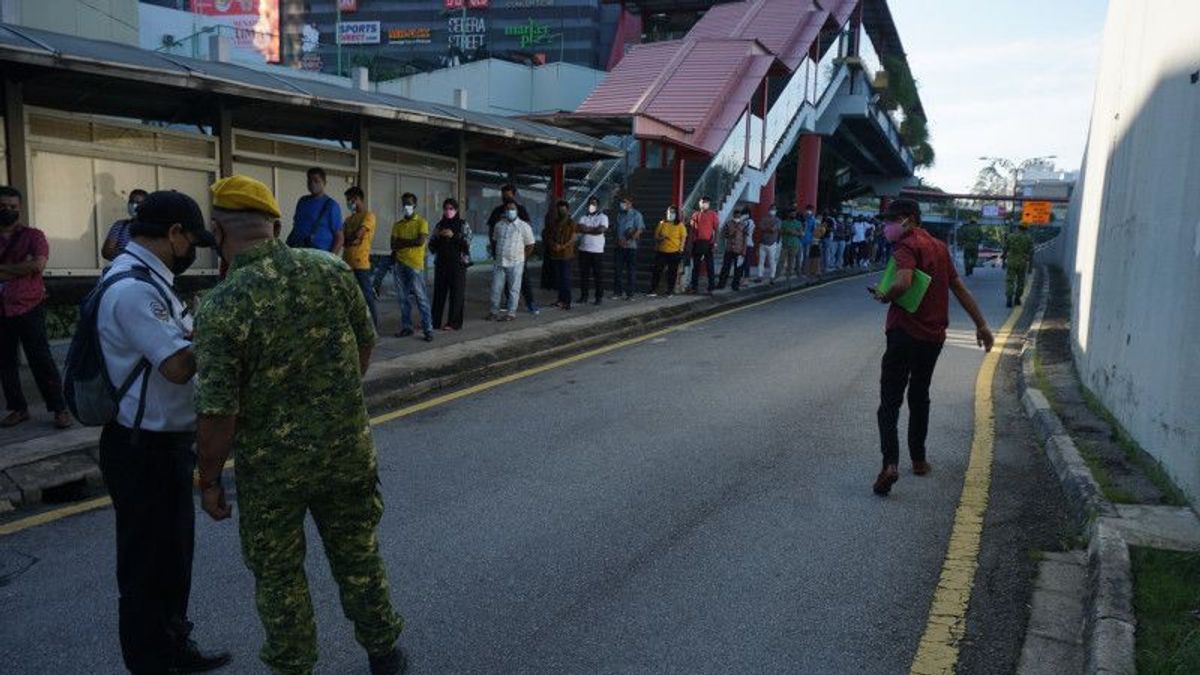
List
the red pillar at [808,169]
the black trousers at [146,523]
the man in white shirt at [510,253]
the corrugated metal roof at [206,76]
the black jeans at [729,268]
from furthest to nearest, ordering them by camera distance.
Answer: the red pillar at [808,169]
the black jeans at [729,268]
the man in white shirt at [510,253]
the corrugated metal roof at [206,76]
the black trousers at [146,523]

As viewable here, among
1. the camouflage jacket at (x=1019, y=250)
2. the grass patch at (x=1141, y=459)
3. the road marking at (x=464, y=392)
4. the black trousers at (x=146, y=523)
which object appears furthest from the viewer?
the camouflage jacket at (x=1019, y=250)

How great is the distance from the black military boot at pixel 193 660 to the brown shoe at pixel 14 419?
4.02 m

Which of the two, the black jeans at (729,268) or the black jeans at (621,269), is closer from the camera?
the black jeans at (621,269)

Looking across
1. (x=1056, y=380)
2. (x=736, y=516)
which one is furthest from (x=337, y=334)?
(x=1056, y=380)

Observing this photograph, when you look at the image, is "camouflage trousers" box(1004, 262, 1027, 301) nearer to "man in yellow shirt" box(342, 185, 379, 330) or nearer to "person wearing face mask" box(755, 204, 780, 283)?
"person wearing face mask" box(755, 204, 780, 283)

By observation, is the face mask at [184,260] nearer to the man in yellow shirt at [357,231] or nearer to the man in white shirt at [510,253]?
the man in yellow shirt at [357,231]

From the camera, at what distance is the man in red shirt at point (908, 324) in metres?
5.42

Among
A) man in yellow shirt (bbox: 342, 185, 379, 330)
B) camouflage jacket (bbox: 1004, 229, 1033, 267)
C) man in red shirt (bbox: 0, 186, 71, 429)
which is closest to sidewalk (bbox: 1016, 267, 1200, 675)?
man in red shirt (bbox: 0, 186, 71, 429)

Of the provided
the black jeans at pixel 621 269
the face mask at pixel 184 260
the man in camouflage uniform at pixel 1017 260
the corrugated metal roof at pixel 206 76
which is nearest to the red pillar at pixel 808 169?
the man in camouflage uniform at pixel 1017 260

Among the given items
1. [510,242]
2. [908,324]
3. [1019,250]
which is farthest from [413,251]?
[1019,250]

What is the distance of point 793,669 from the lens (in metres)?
3.30

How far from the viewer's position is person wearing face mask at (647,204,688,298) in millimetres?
15438

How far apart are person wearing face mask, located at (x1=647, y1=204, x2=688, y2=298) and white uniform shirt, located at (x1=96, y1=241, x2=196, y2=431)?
12.7m

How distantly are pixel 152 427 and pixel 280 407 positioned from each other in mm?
Result: 586
